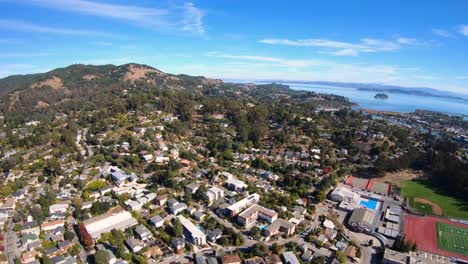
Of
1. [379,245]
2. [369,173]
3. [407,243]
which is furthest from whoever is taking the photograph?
[369,173]

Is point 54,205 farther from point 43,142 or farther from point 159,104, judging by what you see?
point 159,104

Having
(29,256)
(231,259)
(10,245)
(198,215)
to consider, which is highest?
(198,215)

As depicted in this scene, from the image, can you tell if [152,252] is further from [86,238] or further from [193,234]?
[86,238]

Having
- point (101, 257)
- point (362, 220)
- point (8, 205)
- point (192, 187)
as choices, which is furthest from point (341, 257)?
point (8, 205)

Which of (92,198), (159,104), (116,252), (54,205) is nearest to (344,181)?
(116,252)

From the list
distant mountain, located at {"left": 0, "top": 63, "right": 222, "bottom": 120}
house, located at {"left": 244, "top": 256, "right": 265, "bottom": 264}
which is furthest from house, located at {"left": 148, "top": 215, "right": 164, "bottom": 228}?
distant mountain, located at {"left": 0, "top": 63, "right": 222, "bottom": 120}

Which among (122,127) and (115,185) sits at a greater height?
(122,127)

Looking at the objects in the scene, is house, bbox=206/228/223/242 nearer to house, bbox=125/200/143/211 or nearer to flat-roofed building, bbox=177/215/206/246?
flat-roofed building, bbox=177/215/206/246
